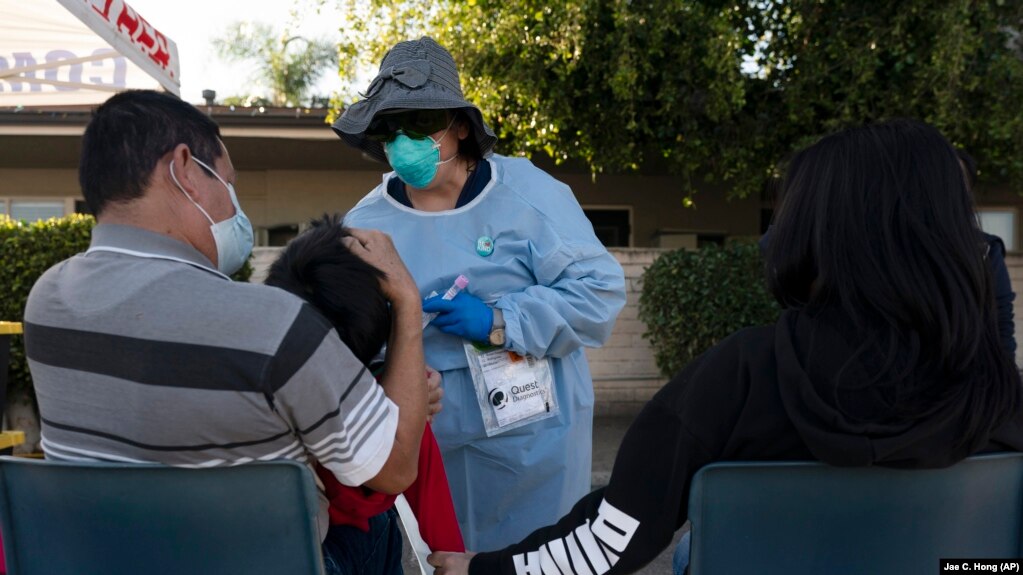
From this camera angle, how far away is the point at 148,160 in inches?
57.8

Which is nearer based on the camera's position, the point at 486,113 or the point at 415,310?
the point at 415,310

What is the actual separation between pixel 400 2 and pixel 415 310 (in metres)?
6.15

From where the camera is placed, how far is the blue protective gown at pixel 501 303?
2256 mm

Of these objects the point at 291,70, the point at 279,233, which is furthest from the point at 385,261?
the point at 291,70

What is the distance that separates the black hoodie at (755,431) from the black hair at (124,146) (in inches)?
36.9

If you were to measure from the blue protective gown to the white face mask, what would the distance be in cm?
60

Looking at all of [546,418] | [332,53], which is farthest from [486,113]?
[332,53]

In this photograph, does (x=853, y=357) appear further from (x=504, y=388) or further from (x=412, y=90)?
(x=412, y=90)

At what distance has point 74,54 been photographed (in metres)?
4.78

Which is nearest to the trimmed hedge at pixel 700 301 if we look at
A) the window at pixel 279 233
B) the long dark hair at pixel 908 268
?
the window at pixel 279 233

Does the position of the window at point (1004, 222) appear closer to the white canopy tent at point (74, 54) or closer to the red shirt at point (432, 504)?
the white canopy tent at point (74, 54)

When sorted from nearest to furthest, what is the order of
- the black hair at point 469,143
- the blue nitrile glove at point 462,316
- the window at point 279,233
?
1. the blue nitrile glove at point 462,316
2. the black hair at point 469,143
3. the window at point 279,233

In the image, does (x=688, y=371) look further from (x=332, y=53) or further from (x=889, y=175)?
(x=332, y=53)

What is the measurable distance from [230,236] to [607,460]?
5.09 metres
